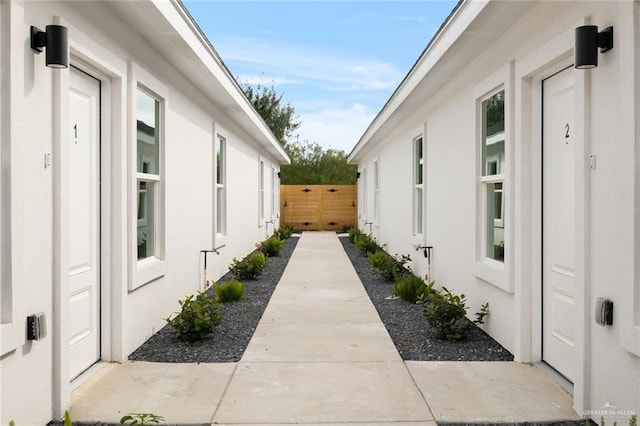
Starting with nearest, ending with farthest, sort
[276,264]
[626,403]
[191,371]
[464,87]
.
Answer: [626,403] < [191,371] < [464,87] < [276,264]

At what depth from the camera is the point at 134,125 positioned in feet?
14.9

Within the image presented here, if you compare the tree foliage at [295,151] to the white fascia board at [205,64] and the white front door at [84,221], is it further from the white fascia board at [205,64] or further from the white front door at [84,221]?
the white front door at [84,221]

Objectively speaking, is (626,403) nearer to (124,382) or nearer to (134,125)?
(124,382)

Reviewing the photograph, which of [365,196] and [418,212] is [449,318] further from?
[365,196]

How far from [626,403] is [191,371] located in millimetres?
2890

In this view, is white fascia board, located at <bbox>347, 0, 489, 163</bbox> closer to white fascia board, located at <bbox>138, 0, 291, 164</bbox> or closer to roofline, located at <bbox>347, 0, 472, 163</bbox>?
roofline, located at <bbox>347, 0, 472, 163</bbox>

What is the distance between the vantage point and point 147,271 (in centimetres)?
484

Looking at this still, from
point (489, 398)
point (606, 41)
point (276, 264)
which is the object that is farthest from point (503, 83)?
point (276, 264)

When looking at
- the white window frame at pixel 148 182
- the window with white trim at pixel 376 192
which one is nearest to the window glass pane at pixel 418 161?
the white window frame at pixel 148 182

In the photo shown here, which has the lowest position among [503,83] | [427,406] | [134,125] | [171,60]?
[427,406]

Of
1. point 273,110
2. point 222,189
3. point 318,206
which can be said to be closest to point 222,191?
point 222,189

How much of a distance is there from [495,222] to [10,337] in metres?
4.03

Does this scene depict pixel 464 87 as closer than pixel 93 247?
No

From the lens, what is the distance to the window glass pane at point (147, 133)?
15.9 ft
